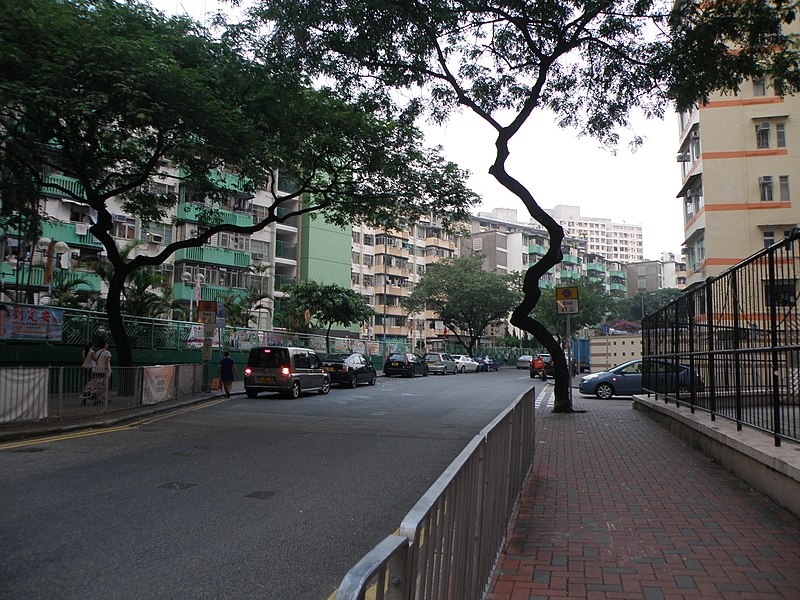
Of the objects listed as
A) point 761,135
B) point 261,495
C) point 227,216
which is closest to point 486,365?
point 227,216

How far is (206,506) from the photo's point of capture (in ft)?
20.8

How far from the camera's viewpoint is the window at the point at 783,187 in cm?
3459

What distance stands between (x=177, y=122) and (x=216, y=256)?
30563 mm

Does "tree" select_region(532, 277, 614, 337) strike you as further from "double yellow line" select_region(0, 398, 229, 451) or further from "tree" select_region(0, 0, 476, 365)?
"double yellow line" select_region(0, 398, 229, 451)

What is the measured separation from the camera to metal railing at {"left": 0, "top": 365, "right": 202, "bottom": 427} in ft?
39.0

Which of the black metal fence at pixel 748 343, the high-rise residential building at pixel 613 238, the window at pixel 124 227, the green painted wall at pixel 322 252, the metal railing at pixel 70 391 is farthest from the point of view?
the high-rise residential building at pixel 613 238

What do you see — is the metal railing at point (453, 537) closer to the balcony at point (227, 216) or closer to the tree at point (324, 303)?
the tree at point (324, 303)

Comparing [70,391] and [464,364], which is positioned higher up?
[70,391]

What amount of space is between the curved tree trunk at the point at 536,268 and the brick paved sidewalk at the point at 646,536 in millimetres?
6958

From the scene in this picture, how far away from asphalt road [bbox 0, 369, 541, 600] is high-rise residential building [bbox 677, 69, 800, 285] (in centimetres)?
2883

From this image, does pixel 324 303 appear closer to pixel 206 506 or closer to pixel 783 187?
pixel 783 187

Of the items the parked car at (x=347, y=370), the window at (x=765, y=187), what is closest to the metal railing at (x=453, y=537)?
the parked car at (x=347, y=370)

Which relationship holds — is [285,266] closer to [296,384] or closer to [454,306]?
[454,306]

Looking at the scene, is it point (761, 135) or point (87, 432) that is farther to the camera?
point (761, 135)
